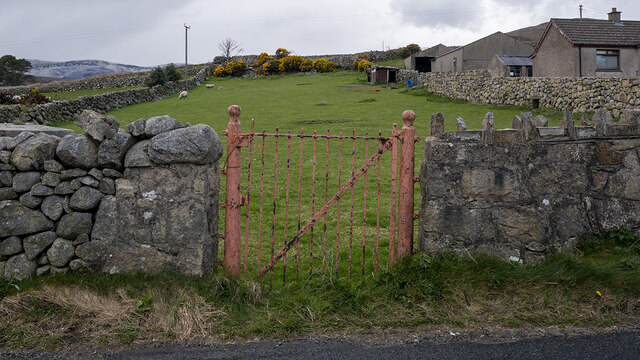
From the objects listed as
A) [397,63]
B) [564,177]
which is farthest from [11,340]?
[397,63]

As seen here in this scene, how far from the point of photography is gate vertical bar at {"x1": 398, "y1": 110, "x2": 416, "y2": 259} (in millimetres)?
5398

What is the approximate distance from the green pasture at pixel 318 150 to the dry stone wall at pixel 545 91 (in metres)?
1.00

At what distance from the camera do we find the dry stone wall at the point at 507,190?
5.36 meters

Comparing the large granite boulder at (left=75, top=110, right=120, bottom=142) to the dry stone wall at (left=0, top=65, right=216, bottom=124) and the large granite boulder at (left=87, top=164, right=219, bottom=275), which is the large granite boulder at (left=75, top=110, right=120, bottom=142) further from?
the dry stone wall at (left=0, top=65, right=216, bottom=124)

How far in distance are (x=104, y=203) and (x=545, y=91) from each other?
2133cm

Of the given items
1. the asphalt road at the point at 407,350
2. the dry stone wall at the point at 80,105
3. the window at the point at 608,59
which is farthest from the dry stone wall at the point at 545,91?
the dry stone wall at the point at 80,105

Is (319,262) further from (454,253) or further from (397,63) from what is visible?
(397,63)

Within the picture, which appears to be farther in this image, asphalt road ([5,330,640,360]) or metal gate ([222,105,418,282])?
metal gate ([222,105,418,282])

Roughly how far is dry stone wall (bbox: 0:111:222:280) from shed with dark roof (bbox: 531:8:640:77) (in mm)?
28665

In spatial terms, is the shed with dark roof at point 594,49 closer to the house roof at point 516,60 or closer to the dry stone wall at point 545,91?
the house roof at point 516,60

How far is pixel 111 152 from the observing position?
5082 millimetres

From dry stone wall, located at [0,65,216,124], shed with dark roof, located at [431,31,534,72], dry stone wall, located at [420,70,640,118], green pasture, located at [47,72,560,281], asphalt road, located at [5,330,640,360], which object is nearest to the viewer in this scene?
asphalt road, located at [5,330,640,360]

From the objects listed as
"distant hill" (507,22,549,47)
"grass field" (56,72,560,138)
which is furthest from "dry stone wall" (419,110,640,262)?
"distant hill" (507,22,549,47)

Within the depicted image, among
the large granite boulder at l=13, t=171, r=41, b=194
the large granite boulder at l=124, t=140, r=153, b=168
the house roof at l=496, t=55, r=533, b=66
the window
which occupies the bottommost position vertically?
the large granite boulder at l=13, t=171, r=41, b=194
